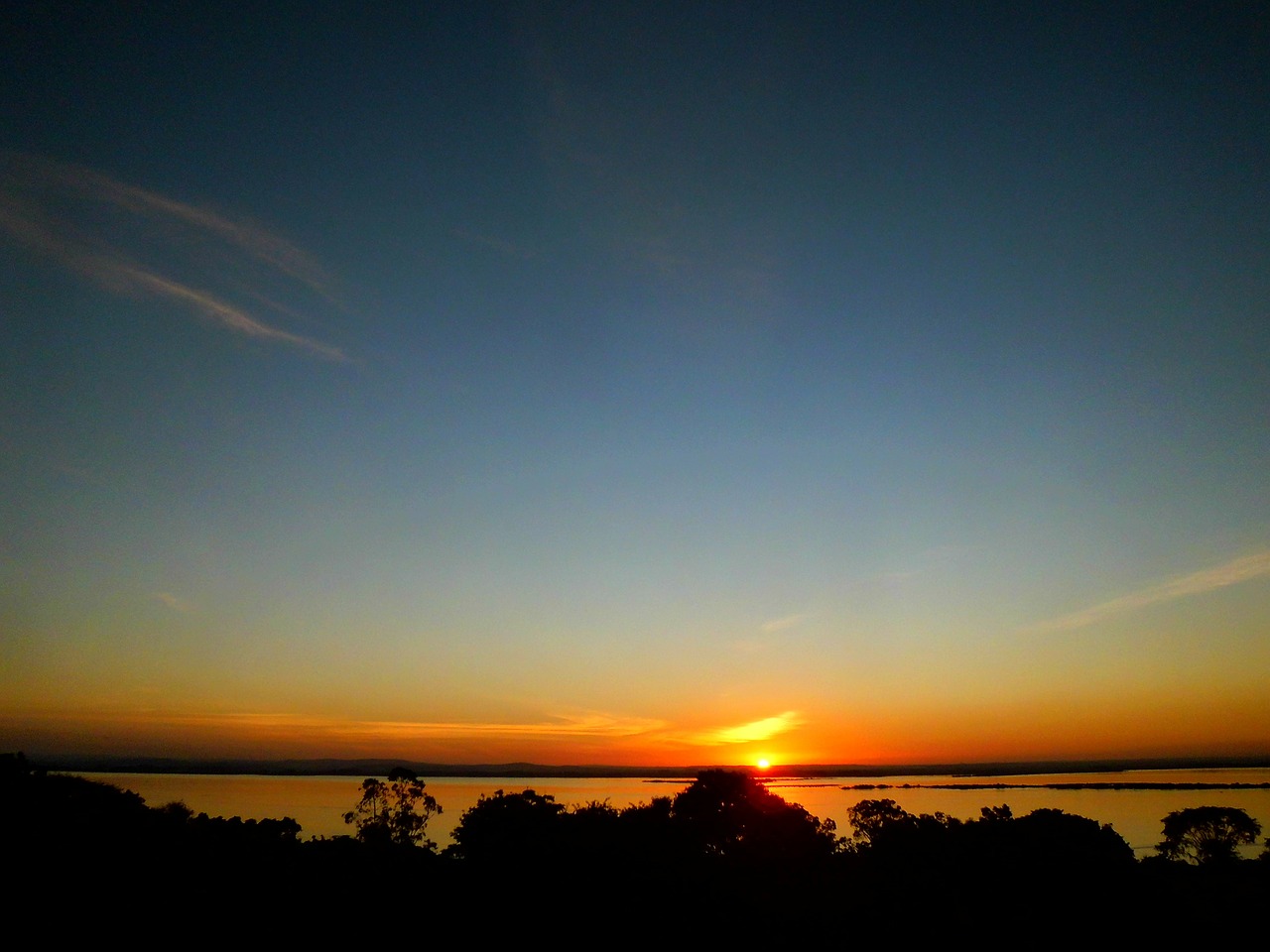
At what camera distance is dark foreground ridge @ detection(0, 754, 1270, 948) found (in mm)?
25578

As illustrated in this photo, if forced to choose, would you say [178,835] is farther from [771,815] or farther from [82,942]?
[771,815]

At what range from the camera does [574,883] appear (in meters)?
32.4

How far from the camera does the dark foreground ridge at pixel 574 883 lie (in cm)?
2558

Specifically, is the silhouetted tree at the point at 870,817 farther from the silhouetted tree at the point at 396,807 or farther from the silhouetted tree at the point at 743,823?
the silhouetted tree at the point at 396,807

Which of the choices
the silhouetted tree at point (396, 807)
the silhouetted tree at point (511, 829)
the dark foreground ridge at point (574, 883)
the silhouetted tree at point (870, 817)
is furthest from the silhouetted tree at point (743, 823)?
the silhouetted tree at point (396, 807)

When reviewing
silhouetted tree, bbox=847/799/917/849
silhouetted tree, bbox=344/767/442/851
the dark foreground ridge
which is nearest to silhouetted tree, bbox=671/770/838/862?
the dark foreground ridge

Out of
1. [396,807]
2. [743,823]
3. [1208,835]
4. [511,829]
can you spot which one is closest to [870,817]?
[743,823]

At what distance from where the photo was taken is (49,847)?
26969mm

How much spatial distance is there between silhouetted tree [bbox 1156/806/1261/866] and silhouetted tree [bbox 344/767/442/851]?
210ft

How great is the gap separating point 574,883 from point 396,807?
34.4 metres

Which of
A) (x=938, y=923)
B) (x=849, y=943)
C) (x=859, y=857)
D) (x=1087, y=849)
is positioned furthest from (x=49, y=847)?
(x=1087, y=849)

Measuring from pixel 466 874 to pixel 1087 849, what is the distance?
32.0 meters

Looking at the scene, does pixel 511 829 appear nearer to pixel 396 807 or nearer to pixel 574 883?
pixel 574 883

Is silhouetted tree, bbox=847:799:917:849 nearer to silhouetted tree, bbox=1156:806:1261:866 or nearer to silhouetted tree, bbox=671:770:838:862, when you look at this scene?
silhouetted tree, bbox=671:770:838:862
